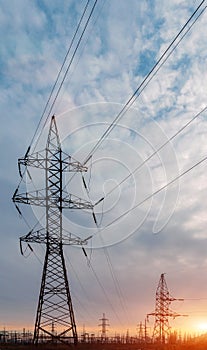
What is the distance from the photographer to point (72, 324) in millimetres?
31578

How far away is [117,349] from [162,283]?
44.2 metres

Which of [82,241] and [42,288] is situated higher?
[82,241]

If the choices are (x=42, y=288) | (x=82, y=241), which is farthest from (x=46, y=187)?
(x=42, y=288)

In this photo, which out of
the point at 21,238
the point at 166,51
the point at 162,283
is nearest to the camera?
the point at 166,51

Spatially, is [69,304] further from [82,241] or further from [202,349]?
[202,349]

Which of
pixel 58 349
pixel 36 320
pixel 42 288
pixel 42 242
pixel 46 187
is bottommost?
pixel 58 349

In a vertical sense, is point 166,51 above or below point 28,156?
below

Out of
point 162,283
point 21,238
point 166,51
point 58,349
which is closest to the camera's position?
point 166,51

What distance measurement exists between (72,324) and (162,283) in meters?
56.3

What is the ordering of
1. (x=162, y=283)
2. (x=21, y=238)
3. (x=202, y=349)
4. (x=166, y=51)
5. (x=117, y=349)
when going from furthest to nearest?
(x=162, y=283) → (x=202, y=349) → (x=117, y=349) → (x=21, y=238) → (x=166, y=51)

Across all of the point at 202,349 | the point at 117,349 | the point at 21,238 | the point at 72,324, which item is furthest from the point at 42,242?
the point at 202,349

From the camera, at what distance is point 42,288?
104ft

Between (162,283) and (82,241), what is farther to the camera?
(162,283)

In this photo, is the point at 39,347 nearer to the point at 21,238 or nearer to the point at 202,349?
the point at 21,238
